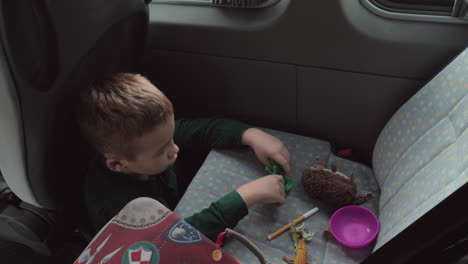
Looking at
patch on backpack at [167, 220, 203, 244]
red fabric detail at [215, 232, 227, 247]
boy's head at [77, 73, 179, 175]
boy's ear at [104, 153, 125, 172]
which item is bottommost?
red fabric detail at [215, 232, 227, 247]

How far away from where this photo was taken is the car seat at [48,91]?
0.68 metres

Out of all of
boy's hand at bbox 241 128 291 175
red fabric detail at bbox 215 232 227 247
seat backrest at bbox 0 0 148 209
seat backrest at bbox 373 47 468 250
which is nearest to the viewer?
seat backrest at bbox 0 0 148 209

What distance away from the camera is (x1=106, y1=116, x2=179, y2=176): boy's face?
90 cm

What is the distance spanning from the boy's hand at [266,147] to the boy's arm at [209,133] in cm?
3

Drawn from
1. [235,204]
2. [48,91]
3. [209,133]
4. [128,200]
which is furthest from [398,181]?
[48,91]

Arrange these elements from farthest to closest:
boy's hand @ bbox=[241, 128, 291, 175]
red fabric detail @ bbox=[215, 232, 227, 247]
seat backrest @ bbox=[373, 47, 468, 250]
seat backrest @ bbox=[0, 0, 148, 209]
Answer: boy's hand @ bbox=[241, 128, 291, 175] → red fabric detail @ bbox=[215, 232, 227, 247] → seat backrest @ bbox=[373, 47, 468, 250] → seat backrest @ bbox=[0, 0, 148, 209]

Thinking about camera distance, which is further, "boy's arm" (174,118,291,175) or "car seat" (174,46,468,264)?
"boy's arm" (174,118,291,175)

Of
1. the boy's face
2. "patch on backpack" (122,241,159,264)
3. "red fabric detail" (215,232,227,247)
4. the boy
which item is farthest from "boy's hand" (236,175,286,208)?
"patch on backpack" (122,241,159,264)

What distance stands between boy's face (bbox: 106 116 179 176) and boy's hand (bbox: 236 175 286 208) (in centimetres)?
21

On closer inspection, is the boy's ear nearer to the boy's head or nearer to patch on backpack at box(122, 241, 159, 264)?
the boy's head

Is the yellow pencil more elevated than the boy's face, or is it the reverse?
the boy's face

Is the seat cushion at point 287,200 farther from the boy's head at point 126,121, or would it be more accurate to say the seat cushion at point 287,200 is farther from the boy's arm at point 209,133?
the boy's head at point 126,121

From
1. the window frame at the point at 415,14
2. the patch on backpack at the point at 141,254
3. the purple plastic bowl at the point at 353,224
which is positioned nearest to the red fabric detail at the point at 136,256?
the patch on backpack at the point at 141,254

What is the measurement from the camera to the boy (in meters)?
0.86
